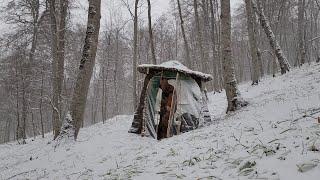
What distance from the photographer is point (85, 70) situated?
995 cm

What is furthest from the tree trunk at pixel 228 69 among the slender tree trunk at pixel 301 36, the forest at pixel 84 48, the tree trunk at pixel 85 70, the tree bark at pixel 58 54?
the slender tree trunk at pixel 301 36

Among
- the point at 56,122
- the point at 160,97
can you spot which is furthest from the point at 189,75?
the point at 56,122

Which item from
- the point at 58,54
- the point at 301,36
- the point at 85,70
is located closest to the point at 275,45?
the point at 301,36

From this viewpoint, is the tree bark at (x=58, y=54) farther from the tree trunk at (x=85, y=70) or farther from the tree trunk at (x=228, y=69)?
the tree trunk at (x=228, y=69)

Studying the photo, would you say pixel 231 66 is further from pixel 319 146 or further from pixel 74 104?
pixel 319 146

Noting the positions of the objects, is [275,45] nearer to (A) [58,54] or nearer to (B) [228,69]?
(B) [228,69]

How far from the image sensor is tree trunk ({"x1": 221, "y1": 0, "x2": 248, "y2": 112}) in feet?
31.9

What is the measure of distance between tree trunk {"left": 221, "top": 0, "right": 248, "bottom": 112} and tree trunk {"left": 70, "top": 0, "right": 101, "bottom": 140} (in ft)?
12.7

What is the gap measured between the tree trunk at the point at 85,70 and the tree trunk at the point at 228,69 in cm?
388

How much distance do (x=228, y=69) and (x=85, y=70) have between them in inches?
170

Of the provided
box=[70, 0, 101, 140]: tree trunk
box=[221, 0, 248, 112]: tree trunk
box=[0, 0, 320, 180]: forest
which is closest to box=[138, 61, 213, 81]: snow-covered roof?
box=[0, 0, 320, 180]: forest

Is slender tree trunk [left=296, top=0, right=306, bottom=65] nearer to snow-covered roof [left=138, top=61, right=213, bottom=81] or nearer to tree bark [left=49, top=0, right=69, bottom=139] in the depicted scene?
snow-covered roof [left=138, top=61, right=213, bottom=81]

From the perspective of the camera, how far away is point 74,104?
981cm

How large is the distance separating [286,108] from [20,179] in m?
6.22
